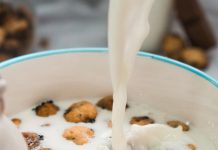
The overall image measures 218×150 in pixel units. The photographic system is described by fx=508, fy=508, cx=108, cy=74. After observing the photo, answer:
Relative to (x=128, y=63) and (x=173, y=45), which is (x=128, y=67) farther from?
(x=173, y=45)

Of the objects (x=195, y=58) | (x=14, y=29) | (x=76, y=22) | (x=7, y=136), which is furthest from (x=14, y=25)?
(x=7, y=136)

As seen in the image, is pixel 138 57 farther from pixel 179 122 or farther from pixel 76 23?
pixel 76 23

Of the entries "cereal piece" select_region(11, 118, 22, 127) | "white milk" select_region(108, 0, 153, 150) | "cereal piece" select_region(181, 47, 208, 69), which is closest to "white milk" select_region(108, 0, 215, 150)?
"white milk" select_region(108, 0, 153, 150)

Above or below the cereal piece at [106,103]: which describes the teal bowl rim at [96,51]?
above

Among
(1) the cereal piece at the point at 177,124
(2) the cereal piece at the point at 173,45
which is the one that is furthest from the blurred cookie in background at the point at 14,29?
(1) the cereal piece at the point at 177,124

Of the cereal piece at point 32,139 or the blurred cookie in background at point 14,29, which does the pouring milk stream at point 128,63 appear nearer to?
the cereal piece at point 32,139

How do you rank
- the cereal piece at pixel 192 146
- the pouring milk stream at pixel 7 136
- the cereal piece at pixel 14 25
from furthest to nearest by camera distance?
1. the cereal piece at pixel 14 25
2. the cereal piece at pixel 192 146
3. the pouring milk stream at pixel 7 136
